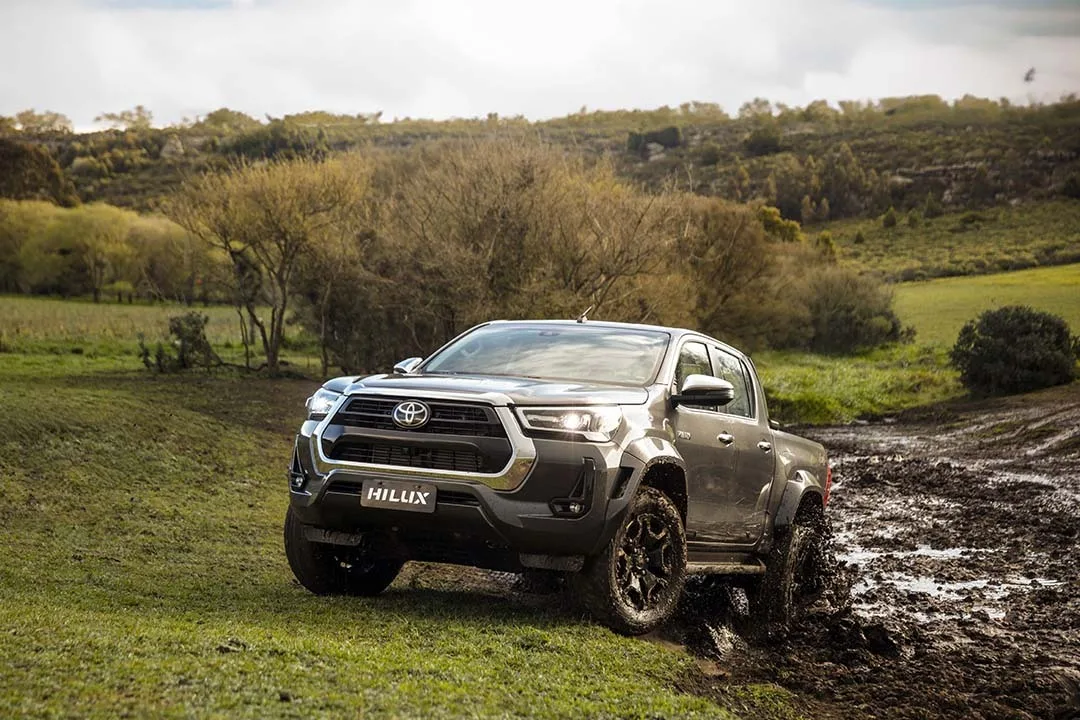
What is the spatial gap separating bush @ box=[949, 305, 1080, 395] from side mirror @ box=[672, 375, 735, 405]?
1311 inches

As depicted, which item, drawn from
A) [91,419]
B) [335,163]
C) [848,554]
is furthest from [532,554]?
[335,163]

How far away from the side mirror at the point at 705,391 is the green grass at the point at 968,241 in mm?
60564

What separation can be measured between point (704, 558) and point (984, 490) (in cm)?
1489

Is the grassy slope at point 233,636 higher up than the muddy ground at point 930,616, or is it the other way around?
the grassy slope at point 233,636

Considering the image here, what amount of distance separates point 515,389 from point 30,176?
86.1 metres

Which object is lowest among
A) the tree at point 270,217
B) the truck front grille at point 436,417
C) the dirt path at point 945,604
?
the dirt path at point 945,604

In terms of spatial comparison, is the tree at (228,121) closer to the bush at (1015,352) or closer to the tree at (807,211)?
the tree at (807,211)

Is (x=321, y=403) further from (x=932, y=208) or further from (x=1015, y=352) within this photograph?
(x=932, y=208)

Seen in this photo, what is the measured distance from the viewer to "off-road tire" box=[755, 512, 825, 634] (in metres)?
10.1

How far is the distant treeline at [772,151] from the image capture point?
3334 inches

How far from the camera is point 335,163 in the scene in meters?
36.2

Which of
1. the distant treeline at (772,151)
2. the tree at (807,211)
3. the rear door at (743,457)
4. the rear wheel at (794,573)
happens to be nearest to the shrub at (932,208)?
the distant treeline at (772,151)

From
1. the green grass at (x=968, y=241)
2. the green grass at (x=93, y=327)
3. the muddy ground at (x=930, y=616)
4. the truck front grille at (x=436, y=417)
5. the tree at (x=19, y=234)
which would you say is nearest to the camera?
the truck front grille at (x=436, y=417)

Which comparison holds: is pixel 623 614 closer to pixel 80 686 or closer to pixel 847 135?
pixel 80 686
